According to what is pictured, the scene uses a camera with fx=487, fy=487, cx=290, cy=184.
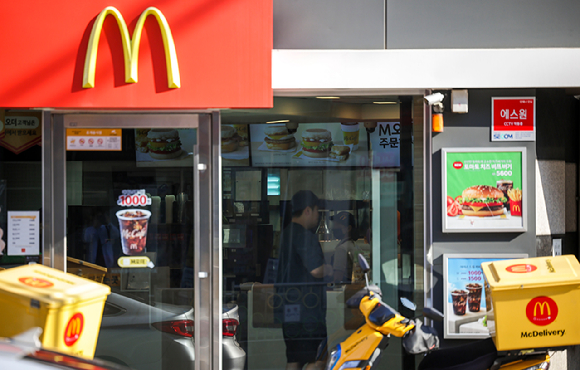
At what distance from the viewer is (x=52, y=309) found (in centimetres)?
279

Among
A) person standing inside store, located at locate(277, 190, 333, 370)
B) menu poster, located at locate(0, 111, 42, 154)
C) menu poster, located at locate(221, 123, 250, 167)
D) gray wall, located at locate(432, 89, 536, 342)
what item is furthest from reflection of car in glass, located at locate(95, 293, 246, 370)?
gray wall, located at locate(432, 89, 536, 342)

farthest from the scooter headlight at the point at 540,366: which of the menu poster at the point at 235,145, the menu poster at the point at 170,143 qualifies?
the menu poster at the point at 170,143

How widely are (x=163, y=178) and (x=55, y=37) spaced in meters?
1.39

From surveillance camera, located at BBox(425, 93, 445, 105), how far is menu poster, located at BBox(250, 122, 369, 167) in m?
0.66

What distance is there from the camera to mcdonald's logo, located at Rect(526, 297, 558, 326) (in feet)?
9.96

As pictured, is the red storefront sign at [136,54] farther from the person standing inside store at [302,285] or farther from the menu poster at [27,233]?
the person standing inside store at [302,285]

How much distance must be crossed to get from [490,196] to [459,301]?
3.09ft

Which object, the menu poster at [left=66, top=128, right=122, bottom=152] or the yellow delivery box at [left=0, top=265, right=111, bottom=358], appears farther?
the menu poster at [left=66, top=128, right=122, bottom=152]

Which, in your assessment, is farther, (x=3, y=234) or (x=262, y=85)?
(x=3, y=234)

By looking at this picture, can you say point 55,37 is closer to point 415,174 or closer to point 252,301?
point 252,301

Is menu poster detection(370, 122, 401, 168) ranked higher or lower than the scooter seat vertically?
higher

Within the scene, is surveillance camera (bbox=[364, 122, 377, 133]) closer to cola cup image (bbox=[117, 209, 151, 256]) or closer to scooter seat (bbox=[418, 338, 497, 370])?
scooter seat (bbox=[418, 338, 497, 370])

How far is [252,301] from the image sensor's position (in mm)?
4543

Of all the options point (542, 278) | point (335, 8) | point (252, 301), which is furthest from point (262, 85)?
point (542, 278)
